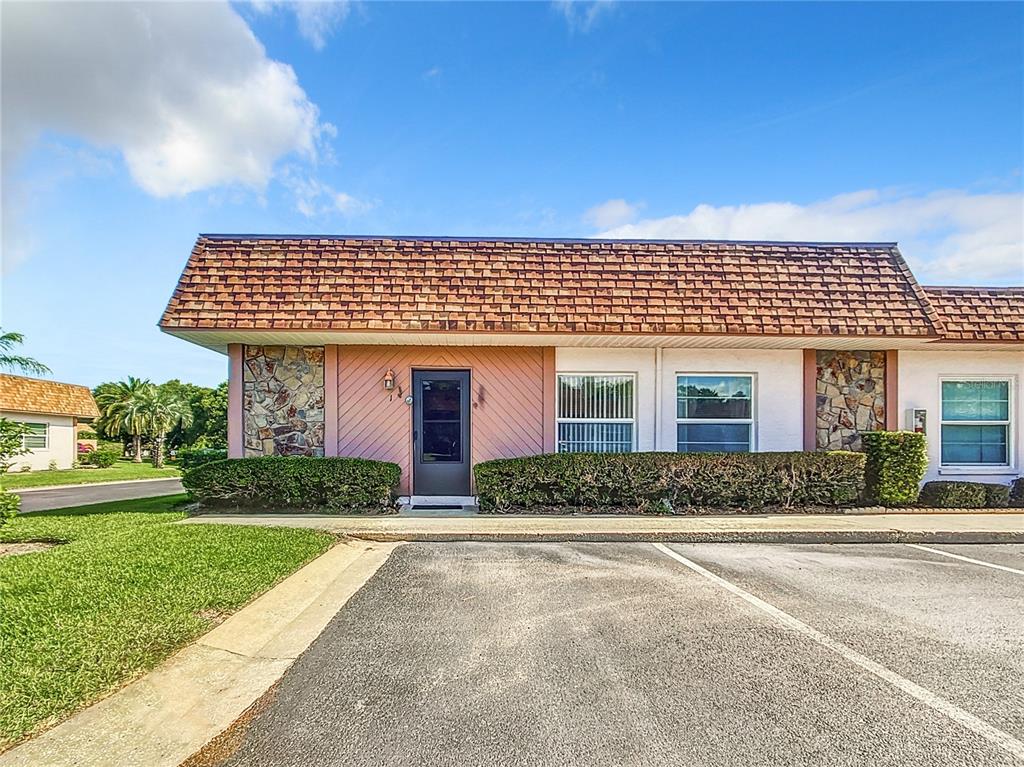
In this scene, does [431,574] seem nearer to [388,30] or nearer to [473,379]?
[473,379]

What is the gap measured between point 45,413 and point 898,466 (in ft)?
113

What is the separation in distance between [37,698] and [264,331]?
705 cm

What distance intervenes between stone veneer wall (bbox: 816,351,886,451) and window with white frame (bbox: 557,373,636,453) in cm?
357

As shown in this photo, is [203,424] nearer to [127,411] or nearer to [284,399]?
[127,411]

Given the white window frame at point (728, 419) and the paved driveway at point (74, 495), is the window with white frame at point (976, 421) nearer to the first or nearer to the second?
the white window frame at point (728, 419)

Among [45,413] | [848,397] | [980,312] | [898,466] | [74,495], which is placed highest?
[980,312]

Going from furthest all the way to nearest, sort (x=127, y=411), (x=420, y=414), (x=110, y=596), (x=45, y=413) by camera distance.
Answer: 1. (x=127, y=411)
2. (x=45, y=413)
3. (x=420, y=414)
4. (x=110, y=596)

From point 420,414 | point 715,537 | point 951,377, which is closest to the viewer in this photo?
point 715,537

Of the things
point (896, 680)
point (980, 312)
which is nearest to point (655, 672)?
point (896, 680)

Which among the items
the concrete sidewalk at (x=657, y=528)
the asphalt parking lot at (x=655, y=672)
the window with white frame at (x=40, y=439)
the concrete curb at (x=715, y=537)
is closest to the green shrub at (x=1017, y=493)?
the concrete sidewalk at (x=657, y=528)

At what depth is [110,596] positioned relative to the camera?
189 inches

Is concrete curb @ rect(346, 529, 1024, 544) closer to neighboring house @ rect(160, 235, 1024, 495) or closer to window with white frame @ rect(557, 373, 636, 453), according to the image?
neighboring house @ rect(160, 235, 1024, 495)

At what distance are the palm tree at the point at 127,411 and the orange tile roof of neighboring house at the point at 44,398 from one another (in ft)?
19.2

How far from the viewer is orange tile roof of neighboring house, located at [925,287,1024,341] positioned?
34.9 ft
